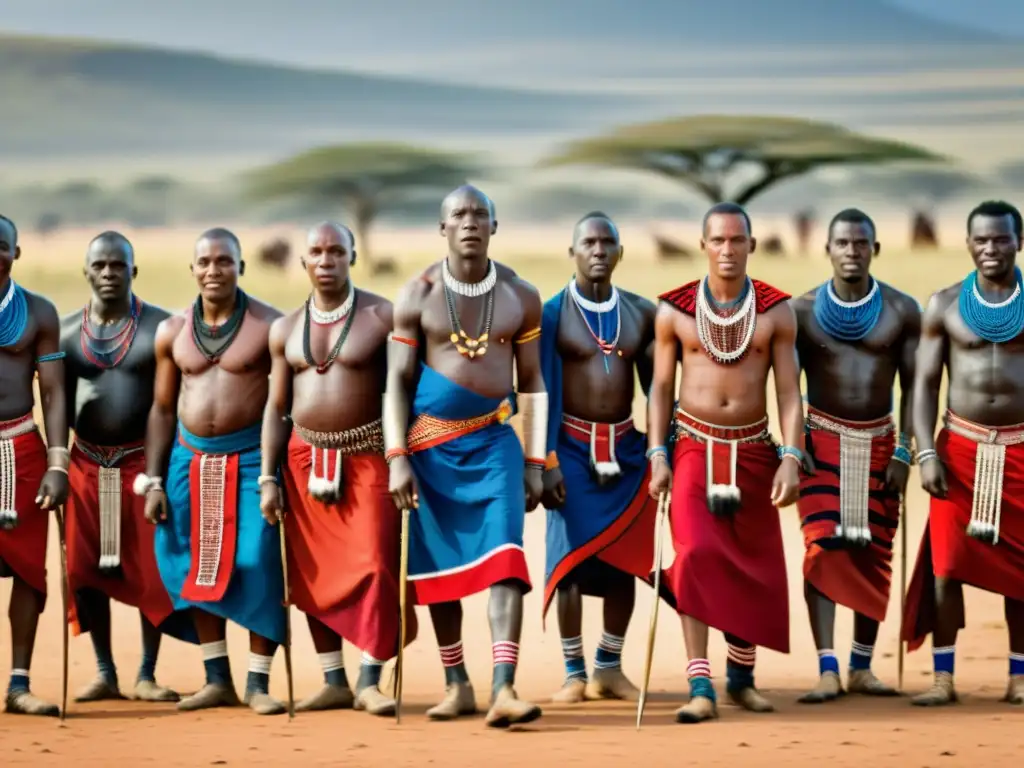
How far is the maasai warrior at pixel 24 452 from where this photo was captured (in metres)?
9.53

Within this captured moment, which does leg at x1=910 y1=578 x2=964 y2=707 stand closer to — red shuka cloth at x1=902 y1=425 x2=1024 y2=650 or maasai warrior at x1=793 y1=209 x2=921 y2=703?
red shuka cloth at x1=902 y1=425 x2=1024 y2=650

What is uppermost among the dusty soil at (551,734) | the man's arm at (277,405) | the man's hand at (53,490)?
the man's arm at (277,405)

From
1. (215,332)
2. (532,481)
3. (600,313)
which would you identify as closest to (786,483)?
(532,481)

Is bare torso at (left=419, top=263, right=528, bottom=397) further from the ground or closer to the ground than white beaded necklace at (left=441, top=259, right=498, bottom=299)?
closer to the ground

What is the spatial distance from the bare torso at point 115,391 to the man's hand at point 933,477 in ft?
12.9

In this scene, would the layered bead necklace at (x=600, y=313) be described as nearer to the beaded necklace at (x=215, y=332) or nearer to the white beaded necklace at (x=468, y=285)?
the white beaded necklace at (x=468, y=285)

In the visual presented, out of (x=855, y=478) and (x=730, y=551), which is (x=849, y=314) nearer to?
(x=855, y=478)

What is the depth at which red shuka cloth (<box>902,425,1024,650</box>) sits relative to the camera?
9484 mm

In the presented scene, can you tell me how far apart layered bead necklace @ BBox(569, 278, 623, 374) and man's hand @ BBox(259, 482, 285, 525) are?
1799 millimetres

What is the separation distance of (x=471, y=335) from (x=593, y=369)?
94 centimetres

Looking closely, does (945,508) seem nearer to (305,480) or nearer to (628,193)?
(305,480)

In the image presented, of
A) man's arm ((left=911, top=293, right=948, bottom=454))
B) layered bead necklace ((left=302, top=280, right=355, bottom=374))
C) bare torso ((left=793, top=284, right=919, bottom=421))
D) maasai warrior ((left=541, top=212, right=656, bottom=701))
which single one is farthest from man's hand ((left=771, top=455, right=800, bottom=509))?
layered bead necklace ((left=302, top=280, right=355, bottom=374))

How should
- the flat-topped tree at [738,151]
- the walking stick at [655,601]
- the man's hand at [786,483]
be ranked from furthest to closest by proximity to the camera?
the flat-topped tree at [738,151] → the man's hand at [786,483] → the walking stick at [655,601]

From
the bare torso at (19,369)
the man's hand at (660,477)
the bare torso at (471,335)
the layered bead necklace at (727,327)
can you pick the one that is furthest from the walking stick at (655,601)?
the bare torso at (19,369)
